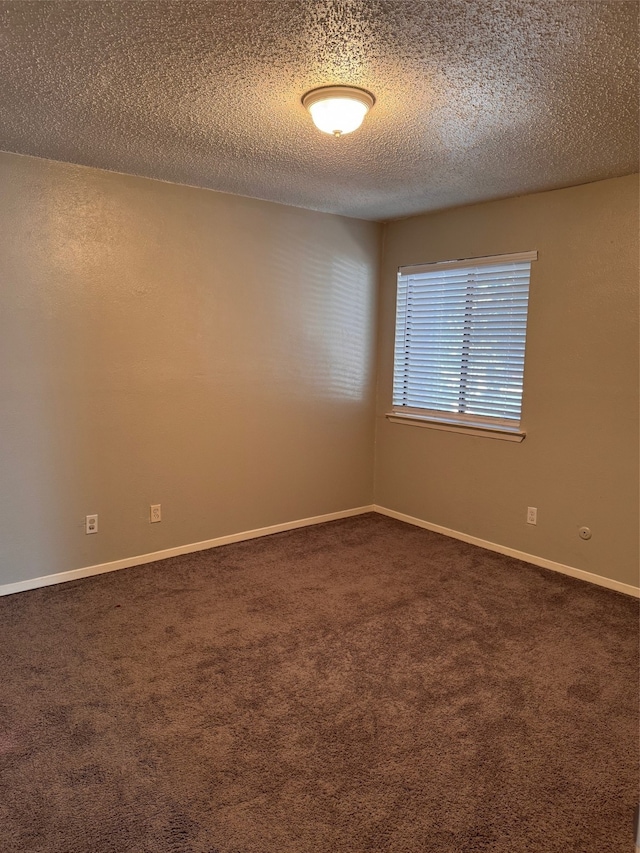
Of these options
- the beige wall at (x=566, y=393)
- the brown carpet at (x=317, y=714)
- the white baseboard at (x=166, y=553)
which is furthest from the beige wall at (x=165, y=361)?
the beige wall at (x=566, y=393)

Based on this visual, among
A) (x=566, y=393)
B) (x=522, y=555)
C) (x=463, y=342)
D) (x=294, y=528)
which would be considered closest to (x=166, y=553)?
(x=294, y=528)

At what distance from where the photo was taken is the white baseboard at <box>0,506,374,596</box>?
10.7 ft

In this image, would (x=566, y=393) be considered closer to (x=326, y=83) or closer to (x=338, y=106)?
(x=338, y=106)

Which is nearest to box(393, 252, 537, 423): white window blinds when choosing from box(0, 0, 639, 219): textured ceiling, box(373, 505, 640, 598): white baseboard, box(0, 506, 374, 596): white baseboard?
box(0, 0, 639, 219): textured ceiling

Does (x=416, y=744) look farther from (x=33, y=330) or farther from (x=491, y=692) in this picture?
(x=33, y=330)

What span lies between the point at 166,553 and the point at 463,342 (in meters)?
2.51

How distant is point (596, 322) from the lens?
335 centimetres

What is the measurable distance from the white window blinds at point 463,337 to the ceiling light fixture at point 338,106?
5.98ft

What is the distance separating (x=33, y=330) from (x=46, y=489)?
890mm

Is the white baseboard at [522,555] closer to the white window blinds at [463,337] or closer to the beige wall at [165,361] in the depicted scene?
the beige wall at [165,361]

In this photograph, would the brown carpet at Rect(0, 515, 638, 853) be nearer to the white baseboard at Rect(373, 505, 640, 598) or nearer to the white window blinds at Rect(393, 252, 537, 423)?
the white baseboard at Rect(373, 505, 640, 598)

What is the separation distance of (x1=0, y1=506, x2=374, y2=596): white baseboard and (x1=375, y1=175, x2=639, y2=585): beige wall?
95 cm

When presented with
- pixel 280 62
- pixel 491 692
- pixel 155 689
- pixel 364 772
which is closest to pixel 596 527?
pixel 491 692

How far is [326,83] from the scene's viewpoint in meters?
2.10
